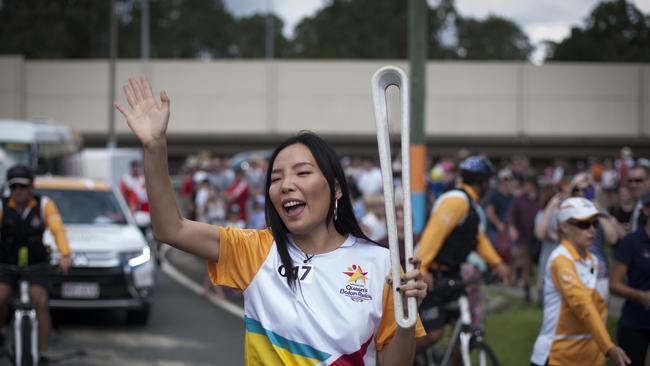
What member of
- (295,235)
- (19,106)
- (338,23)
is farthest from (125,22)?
(295,235)

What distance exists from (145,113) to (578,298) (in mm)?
2981

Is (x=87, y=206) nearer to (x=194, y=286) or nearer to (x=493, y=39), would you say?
(x=194, y=286)

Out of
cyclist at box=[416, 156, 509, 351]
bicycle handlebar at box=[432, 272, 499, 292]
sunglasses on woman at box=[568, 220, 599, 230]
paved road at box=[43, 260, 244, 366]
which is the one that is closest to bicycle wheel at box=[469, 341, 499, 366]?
cyclist at box=[416, 156, 509, 351]

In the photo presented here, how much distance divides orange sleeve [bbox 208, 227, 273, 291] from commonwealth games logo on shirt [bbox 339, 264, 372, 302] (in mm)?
330

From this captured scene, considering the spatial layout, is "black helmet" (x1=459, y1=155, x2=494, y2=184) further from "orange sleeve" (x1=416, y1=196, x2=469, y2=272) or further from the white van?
the white van

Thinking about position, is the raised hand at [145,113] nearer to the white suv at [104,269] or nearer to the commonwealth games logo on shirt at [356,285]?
the commonwealth games logo on shirt at [356,285]

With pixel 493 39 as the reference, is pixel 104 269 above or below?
below

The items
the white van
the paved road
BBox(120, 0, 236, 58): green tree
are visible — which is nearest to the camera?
the paved road

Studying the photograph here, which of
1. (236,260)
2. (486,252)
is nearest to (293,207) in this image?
(236,260)

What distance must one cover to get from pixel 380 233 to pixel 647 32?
12.1ft

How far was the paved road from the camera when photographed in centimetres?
1016

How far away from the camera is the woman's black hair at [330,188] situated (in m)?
3.84

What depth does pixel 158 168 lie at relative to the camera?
3.49 metres

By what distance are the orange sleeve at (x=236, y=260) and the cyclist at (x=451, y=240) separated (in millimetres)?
3521
